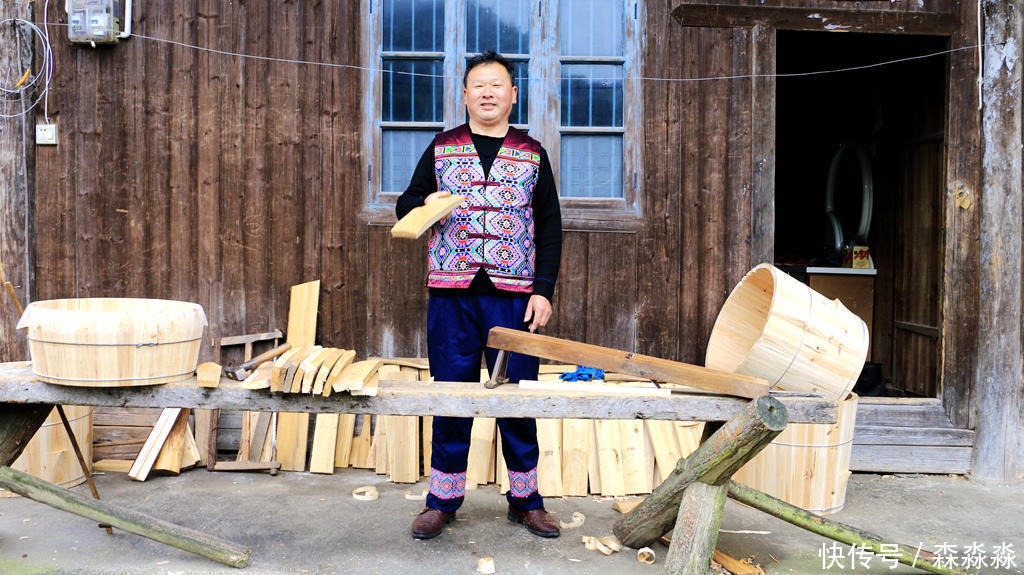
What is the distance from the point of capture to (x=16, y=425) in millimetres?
3041

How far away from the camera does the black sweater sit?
337 cm

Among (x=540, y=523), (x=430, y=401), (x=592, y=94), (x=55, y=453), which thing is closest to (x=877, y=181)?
(x=592, y=94)

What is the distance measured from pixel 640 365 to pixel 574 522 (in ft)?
3.83

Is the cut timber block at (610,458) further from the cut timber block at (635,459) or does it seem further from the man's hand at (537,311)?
the man's hand at (537,311)

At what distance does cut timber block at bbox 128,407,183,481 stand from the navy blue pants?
183cm

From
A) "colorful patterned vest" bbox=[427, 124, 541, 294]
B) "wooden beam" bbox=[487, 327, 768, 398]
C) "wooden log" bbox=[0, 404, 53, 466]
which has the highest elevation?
"colorful patterned vest" bbox=[427, 124, 541, 294]

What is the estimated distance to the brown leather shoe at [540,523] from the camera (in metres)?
3.41

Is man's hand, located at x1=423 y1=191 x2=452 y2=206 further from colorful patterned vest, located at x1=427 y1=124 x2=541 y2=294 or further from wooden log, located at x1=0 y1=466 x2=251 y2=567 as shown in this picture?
wooden log, located at x1=0 y1=466 x2=251 y2=567

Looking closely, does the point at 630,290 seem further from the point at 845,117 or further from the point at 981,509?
the point at 845,117

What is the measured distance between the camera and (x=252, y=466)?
437 cm

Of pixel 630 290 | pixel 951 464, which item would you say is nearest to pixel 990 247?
pixel 951 464

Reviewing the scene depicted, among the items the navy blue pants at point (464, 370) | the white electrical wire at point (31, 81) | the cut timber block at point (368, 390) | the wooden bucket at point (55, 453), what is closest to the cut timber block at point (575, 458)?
the navy blue pants at point (464, 370)

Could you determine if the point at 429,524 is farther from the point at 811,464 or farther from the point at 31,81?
the point at 31,81

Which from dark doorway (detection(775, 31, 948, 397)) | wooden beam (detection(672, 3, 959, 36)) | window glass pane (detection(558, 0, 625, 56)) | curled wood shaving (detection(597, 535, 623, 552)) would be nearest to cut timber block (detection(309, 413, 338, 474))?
curled wood shaving (detection(597, 535, 623, 552))
